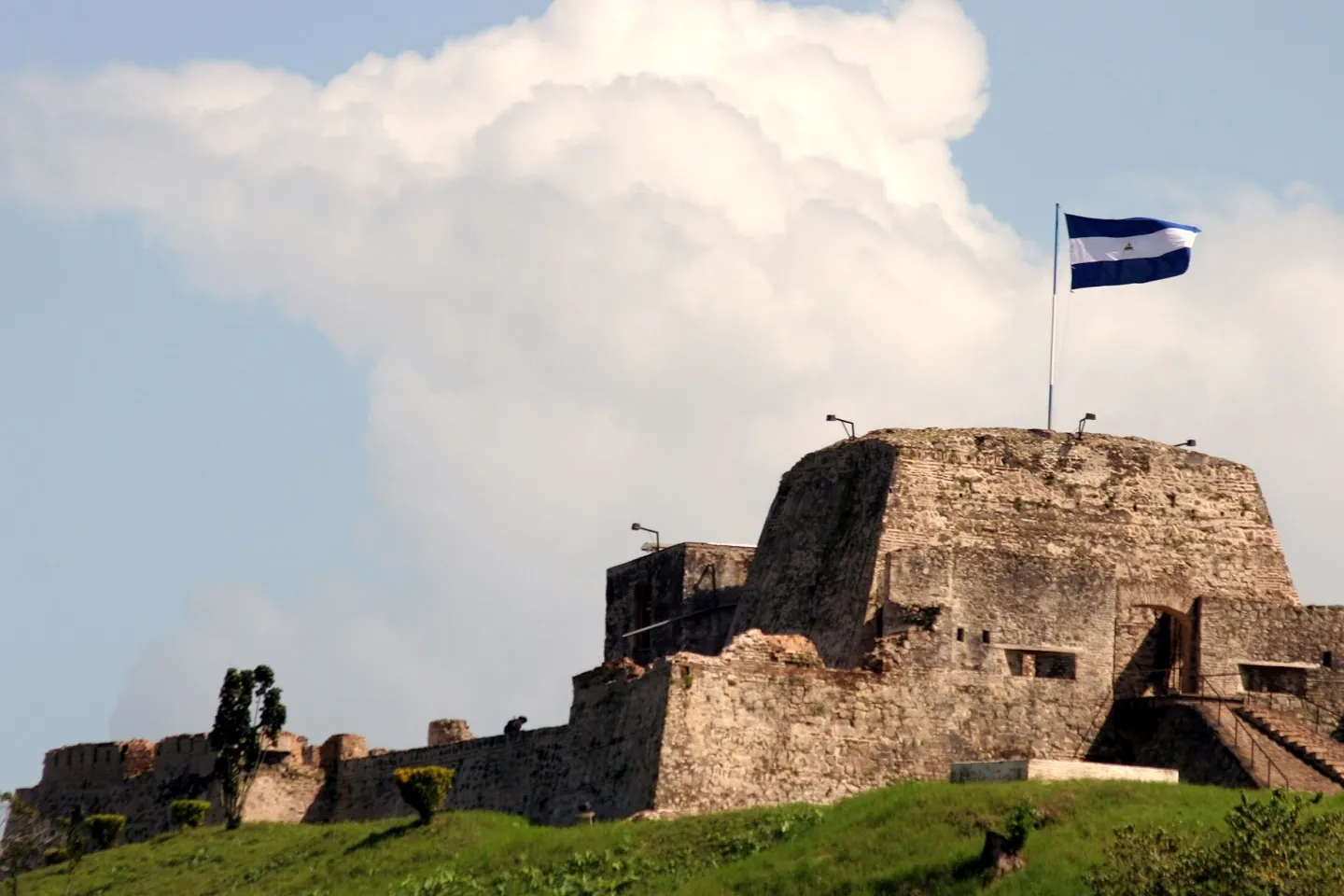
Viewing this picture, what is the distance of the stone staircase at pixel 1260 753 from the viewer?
4128 centimetres

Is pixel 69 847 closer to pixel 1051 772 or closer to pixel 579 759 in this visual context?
pixel 579 759

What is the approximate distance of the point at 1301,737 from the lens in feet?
142

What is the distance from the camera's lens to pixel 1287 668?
45656 millimetres

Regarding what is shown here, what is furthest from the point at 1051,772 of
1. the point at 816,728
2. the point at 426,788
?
the point at 426,788

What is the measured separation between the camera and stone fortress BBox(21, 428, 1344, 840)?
138 feet

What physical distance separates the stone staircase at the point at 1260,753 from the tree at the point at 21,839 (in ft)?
69.2

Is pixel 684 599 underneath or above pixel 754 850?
above

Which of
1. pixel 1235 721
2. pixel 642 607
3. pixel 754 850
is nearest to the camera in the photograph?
pixel 754 850

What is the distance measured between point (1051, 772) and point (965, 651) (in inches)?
252

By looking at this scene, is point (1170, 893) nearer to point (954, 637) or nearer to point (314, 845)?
point (954, 637)

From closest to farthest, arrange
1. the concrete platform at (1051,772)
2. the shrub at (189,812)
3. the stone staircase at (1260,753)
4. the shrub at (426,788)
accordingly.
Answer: the concrete platform at (1051,772)
the stone staircase at (1260,753)
the shrub at (426,788)
the shrub at (189,812)

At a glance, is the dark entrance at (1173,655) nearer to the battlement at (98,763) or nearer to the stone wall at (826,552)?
the stone wall at (826,552)

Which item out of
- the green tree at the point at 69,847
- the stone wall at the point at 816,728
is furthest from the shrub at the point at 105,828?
the stone wall at the point at 816,728

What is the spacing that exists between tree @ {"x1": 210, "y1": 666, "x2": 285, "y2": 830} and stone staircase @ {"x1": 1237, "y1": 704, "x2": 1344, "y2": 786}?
65.0ft
